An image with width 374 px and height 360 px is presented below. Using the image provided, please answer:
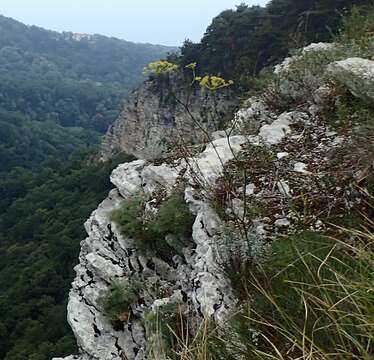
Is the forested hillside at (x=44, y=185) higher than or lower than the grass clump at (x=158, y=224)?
lower

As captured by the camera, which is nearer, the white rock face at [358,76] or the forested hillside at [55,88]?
the white rock face at [358,76]

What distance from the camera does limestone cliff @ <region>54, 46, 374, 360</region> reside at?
299 centimetres

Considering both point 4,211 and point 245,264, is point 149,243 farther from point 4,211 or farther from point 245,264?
point 4,211

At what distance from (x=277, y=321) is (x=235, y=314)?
0.26 m

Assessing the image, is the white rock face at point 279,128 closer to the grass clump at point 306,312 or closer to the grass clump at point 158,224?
the grass clump at point 158,224

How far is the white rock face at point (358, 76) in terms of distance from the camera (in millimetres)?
3811

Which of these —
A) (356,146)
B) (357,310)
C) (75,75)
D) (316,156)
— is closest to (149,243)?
(316,156)

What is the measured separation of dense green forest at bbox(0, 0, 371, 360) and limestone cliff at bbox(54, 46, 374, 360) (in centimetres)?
236

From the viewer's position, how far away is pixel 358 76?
3895 mm

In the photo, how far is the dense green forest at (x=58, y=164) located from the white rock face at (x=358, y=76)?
218cm

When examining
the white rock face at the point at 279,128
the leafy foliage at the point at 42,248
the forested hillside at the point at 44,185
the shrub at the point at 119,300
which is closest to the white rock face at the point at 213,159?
the white rock face at the point at 279,128

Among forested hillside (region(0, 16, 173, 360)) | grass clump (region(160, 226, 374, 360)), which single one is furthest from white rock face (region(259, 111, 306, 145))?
forested hillside (region(0, 16, 173, 360))

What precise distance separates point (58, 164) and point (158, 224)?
209 feet

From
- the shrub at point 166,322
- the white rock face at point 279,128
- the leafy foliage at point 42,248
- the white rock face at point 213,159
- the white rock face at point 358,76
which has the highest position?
the white rock face at point 358,76
